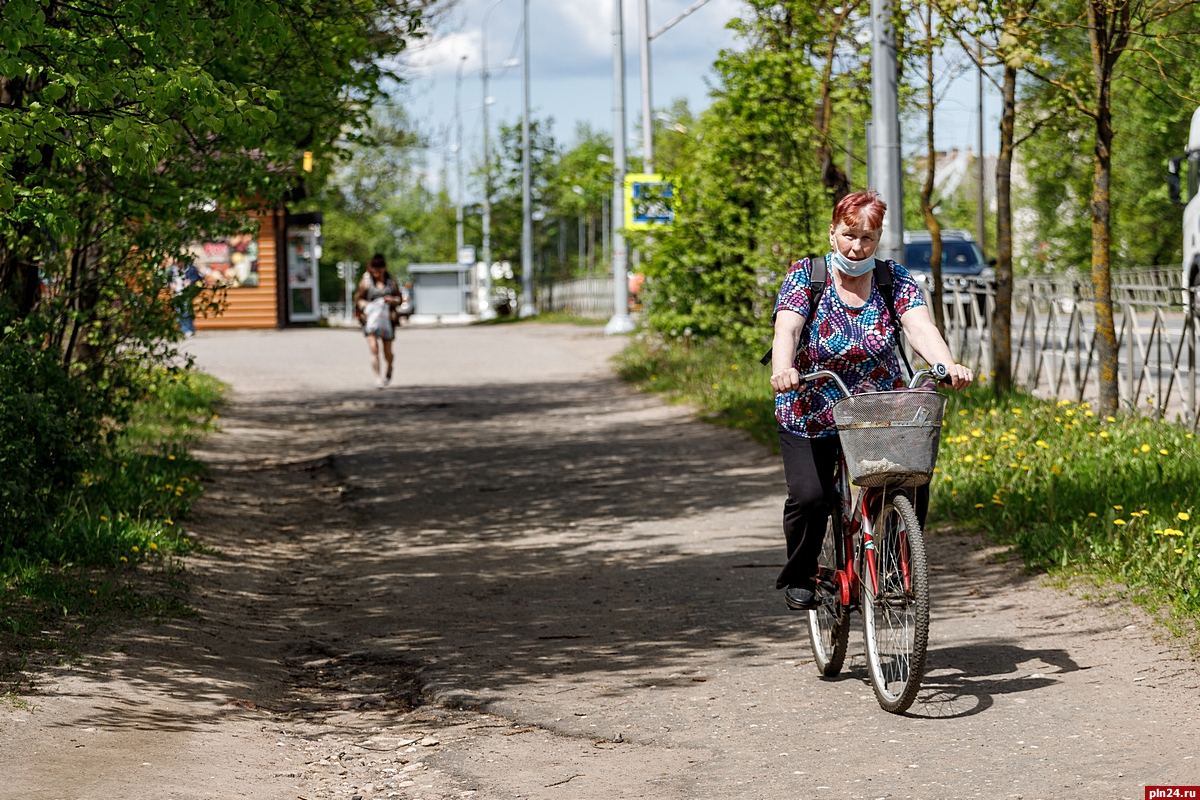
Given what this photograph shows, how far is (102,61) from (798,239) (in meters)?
11.4

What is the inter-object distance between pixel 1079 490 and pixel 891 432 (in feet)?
12.7

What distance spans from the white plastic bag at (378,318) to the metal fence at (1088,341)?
649 centimetres

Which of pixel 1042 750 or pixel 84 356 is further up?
pixel 84 356

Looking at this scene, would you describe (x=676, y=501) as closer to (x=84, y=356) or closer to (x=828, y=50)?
(x=84, y=356)

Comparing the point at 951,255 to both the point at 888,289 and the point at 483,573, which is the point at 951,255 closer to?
the point at 483,573

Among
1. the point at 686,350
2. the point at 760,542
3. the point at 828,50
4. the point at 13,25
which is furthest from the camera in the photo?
the point at 686,350

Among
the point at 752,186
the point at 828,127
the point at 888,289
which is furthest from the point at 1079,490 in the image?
the point at 752,186

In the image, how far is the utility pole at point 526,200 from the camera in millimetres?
46719

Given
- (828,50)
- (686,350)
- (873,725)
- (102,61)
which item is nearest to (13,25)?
(102,61)

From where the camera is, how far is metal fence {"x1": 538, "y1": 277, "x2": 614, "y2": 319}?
154 feet

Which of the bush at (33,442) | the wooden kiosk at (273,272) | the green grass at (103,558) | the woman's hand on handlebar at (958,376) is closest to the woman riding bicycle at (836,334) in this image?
the woman's hand on handlebar at (958,376)

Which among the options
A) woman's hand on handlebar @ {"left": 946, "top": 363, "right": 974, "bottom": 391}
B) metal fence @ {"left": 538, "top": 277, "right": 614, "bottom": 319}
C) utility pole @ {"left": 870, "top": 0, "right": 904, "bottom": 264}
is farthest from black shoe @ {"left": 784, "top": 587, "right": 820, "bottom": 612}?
metal fence @ {"left": 538, "top": 277, "right": 614, "bottom": 319}

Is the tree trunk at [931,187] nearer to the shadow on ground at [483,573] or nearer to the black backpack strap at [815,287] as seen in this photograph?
the shadow on ground at [483,573]

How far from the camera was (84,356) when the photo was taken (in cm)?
1099
